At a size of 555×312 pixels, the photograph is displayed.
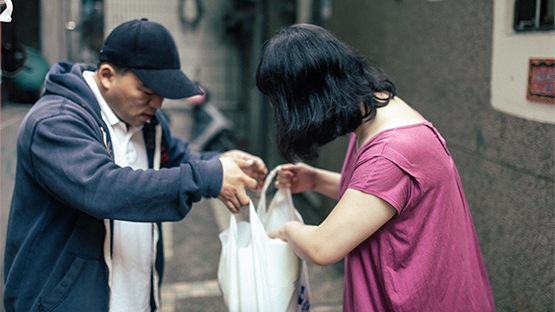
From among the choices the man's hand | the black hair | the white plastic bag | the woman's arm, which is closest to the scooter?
the man's hand

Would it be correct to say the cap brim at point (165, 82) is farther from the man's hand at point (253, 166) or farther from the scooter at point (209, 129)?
the scooter at point (209, 129)

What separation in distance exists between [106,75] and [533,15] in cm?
195

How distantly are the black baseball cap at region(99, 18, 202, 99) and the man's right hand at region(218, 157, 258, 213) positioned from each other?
1.19 feet

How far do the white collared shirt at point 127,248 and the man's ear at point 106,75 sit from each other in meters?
0.05

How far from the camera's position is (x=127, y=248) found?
91.0 inches

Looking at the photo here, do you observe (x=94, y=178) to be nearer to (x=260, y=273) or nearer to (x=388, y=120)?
(x=260, y=273)

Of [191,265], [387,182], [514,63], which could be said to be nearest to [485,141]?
[514,63]

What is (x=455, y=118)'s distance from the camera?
10.3 feet

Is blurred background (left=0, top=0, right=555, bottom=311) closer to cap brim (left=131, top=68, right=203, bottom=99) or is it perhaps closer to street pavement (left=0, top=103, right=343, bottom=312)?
street pavement (left=0, top=103, right=343, bottom=312)

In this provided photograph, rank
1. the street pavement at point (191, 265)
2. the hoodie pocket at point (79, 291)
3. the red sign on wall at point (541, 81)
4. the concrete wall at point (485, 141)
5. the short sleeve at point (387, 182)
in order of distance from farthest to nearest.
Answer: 1. the street pavement at point (191, 265)
2. the concrete wall at point (485, 141)
3. the red sign on wall at point (541, 81)
4. the hoodie pocket at point (79, 291)
5. the short sleeve at point (387, 182)

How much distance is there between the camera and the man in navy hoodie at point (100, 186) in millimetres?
1930

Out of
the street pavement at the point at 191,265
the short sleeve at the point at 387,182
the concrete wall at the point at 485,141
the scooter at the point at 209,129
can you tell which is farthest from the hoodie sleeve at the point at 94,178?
the scooter at the point at 209,129

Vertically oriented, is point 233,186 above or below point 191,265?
above

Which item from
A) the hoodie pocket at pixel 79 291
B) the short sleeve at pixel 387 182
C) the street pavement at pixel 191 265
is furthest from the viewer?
the street pavement at pixel 191 265
